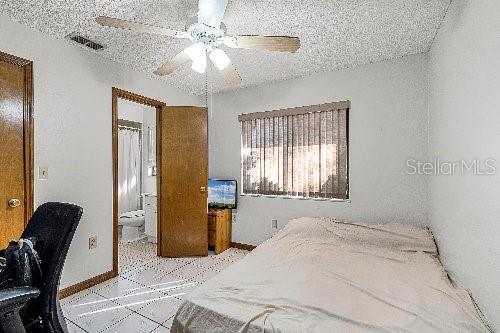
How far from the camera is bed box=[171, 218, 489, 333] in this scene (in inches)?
52.3

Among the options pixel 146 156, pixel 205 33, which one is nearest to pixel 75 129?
pixel 205 33

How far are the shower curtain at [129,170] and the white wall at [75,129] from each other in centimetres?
261

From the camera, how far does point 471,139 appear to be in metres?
1.66

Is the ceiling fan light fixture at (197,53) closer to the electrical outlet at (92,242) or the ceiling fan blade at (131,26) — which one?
the ceiling fan blade at (131,26)

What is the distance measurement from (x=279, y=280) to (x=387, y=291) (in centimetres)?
67

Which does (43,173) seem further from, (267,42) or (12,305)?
(267,42)

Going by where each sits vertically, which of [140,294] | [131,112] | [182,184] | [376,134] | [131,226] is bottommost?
[140,294]

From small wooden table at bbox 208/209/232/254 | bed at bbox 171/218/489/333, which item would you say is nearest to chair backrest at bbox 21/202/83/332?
bed at bbox 171/218/489/333

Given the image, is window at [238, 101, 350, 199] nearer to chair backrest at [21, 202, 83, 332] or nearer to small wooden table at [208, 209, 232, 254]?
small wooden table at [208, 209, 232, 254]

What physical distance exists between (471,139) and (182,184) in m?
3.26

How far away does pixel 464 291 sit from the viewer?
5.67ft

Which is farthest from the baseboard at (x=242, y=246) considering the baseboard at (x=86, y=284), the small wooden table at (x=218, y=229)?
the baseboard at (x=86, y=284)

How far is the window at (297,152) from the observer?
3443mm

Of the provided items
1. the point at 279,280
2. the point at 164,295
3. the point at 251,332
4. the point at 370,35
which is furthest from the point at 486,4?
the point at 164,295
